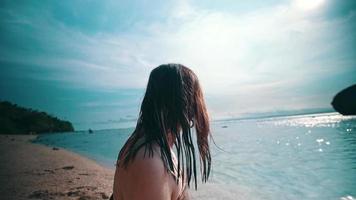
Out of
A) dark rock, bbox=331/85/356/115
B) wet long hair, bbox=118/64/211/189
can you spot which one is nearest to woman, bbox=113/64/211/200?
wet long hair, bbox=118/64/211/189

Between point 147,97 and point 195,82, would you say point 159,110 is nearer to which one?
point 147,97

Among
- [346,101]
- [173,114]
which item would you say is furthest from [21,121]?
[173,114]

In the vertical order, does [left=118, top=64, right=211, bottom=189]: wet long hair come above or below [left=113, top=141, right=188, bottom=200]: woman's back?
above

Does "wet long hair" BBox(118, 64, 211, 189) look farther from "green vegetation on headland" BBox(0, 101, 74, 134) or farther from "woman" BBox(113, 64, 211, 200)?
"green vegetation on headland" BBox(0, 101, 74, 134)

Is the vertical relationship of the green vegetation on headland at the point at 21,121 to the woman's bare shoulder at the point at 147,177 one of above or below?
above

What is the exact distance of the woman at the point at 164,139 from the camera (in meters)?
1.19

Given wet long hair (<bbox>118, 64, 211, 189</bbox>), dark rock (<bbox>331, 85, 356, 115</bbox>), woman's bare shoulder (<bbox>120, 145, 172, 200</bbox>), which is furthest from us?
dark rock (<bbox>331, 85, 356, 115</bbox>)

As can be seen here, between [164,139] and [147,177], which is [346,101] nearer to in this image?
[164,139]

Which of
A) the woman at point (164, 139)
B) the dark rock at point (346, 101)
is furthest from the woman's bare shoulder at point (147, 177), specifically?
the dark rock at point (346, 101)

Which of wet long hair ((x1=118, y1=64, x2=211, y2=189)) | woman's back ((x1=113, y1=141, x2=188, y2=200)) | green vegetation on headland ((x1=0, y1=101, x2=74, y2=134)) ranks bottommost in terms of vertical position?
woman's back ((x1=113, y1=141, x2=188, y2=200))

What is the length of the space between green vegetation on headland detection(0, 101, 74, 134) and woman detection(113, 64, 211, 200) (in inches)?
2968

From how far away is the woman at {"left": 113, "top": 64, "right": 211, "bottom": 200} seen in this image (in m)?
1.19

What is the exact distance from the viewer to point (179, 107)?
1.38 metres

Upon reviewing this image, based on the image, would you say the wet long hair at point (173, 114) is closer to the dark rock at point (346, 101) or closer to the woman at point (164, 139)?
the woman at point (164, 139)
